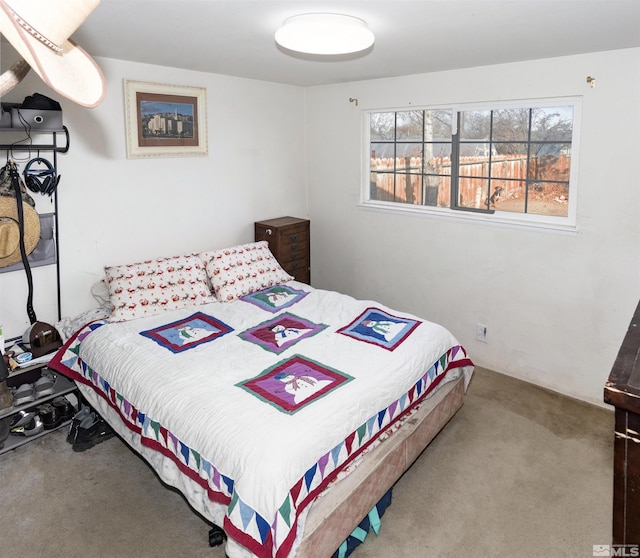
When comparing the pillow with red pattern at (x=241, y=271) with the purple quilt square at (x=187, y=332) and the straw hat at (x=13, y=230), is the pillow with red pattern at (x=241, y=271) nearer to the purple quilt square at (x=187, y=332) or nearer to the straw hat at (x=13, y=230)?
the purple quilt square at (x=187, y=332)

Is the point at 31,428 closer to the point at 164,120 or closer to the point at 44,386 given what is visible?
the point at 44,386

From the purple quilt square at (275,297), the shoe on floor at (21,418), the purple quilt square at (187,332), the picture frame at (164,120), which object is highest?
the picture frame at (164,120)

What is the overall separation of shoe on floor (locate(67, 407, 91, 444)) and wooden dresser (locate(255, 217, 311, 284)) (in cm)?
188

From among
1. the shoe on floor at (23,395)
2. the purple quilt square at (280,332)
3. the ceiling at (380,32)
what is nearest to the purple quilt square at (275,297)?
the purple quilt square at (280,332)

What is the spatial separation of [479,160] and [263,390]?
2459mm

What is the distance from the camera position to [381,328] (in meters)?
2.92

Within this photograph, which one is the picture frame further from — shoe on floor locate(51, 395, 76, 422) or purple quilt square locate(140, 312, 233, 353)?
shoe on floor locate(51, 395, 76, 422)

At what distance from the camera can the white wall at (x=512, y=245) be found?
117 inches

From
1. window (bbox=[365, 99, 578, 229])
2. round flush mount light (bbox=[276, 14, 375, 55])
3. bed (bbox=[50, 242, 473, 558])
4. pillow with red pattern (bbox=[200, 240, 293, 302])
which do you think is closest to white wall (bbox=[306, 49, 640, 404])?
window (bbox=[365, 99, 578, 229])

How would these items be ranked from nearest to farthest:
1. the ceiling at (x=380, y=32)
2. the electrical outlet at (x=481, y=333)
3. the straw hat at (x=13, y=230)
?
the ceiling at (x=380, y=32) < the straw hat at (x=13, y=230) < the electrical outlet at (x=481, y=333)

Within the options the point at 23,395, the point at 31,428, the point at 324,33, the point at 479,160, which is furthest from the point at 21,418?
the point at 479,160

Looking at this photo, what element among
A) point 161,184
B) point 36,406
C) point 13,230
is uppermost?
point 161,184

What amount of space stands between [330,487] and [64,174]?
8.13 feet

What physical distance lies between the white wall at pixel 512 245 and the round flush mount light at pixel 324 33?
153 cm
